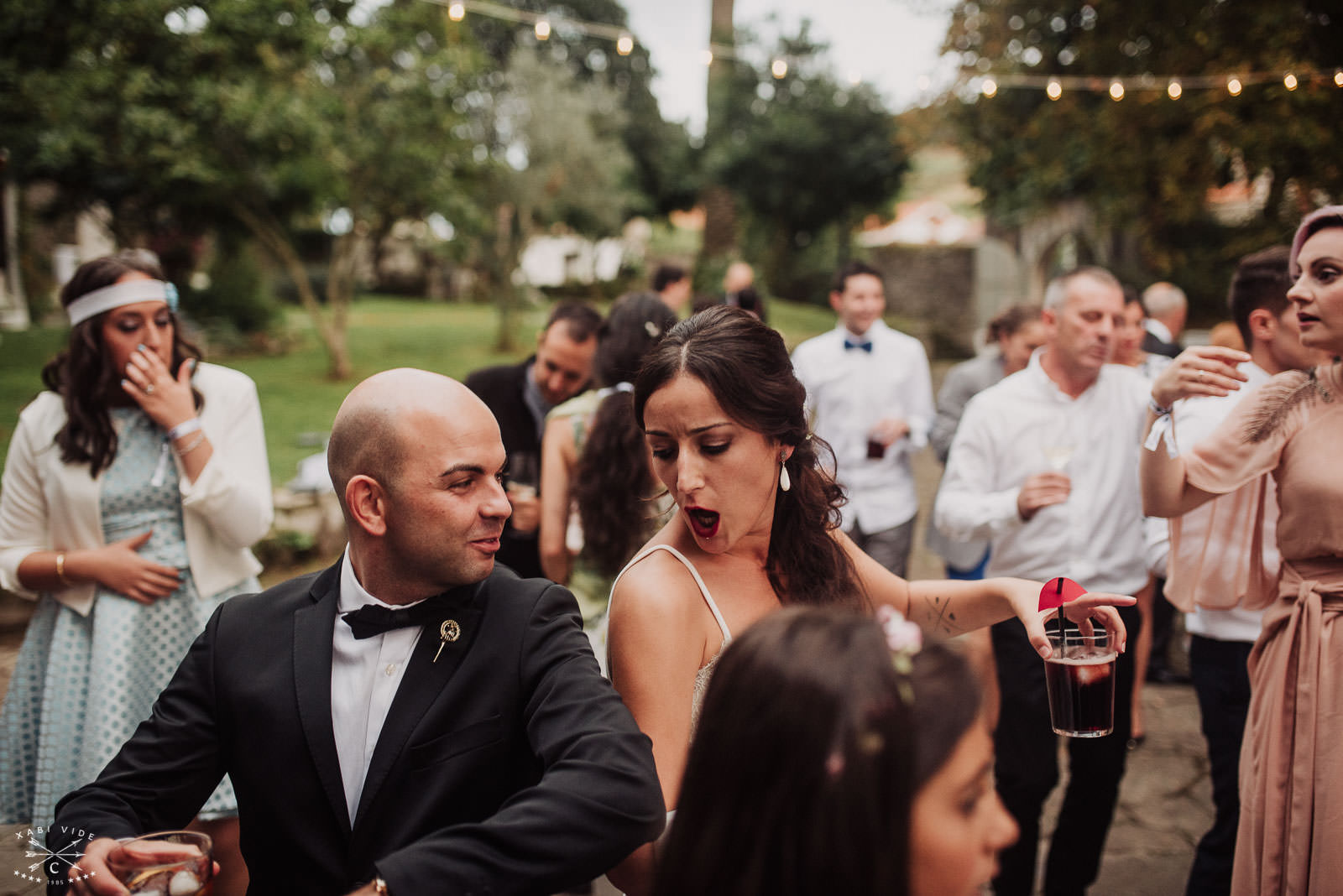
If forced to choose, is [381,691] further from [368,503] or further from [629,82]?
[629,82]

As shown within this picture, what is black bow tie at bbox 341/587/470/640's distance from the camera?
1.86 m

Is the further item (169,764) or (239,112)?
(239,112)

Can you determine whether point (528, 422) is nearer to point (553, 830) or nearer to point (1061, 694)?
point (1061, 694)

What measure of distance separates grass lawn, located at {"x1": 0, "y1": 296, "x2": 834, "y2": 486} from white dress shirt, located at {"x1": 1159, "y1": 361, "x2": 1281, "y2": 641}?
8.34m

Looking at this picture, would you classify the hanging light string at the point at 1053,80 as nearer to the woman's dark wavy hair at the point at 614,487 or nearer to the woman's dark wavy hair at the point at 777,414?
the woman's dark wavy hair at the point at 614,487

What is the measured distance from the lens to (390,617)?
1.86 m

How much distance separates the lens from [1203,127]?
10.0m


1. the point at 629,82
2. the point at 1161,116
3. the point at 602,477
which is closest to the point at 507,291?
the point at 1161,116

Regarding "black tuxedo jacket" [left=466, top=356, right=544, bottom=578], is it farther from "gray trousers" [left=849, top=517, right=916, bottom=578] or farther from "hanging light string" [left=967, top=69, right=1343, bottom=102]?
"hanging light string" [left=967, top=69, right=1343, bottom=102]

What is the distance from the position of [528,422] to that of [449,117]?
1030 centimetres

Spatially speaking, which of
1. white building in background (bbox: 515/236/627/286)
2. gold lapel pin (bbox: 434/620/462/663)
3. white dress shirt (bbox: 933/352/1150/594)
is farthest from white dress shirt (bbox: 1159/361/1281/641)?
white building in background (bbox: 515/236/627/286)

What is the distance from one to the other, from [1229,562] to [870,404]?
291 centimetres

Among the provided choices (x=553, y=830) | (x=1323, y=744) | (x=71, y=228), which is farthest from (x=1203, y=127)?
(x=71, y=228)

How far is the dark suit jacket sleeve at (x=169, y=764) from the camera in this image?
69.4 inches
